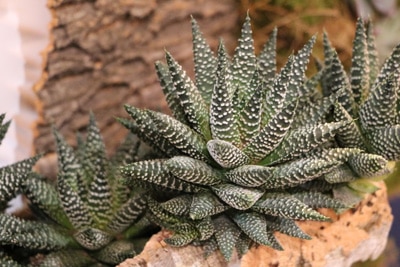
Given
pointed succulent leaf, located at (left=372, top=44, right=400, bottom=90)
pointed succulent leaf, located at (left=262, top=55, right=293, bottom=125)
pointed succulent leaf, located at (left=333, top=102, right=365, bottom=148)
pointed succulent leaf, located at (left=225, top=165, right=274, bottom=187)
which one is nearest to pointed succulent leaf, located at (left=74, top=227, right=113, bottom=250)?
pointed succulent leaf, located at (left=225, top=165, right=274, bottom=187)

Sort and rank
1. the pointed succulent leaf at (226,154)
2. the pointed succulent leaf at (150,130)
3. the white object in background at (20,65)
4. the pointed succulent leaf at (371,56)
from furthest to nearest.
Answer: the white object in background at (20,65), the pointed succulent leaf at (371,56), the pointed succulent leaf at (150,130), the pointed succulent leaf at (226,154)

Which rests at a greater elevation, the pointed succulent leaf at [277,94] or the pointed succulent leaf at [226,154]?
the pointed succulent leaf at [277,94]

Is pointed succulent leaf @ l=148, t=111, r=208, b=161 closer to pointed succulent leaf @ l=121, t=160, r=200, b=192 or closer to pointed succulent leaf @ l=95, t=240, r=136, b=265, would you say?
pointed succulent leaf @ l=121, t=160, r=200, b=192

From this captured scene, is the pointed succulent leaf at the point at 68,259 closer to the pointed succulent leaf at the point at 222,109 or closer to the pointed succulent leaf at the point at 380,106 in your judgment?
the pointed succulent leaf at the point at 222,109

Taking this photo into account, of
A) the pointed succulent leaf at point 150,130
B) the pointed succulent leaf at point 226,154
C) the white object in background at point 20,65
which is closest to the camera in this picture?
the pointed succulent leaf at point 226,154

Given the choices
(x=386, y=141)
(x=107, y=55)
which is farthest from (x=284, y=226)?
(x=107, y=55)

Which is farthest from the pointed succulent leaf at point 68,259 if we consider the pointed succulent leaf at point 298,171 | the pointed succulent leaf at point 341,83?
the pointed succulent leaf at point 341,83

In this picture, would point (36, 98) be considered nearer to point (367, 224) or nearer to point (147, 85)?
point (147, 85)
